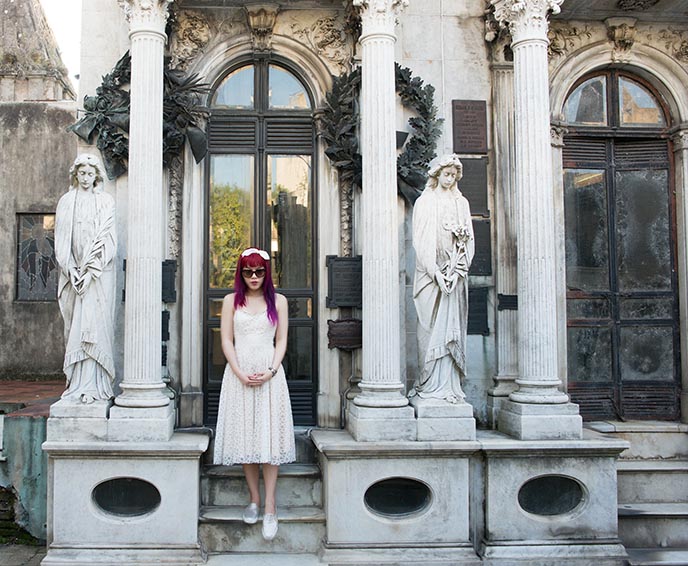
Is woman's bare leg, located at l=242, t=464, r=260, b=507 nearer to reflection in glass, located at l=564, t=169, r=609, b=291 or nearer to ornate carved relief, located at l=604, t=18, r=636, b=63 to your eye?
reflection in glass, located at l=564, t=169, r=609, b=291

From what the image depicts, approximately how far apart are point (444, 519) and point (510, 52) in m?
5.02

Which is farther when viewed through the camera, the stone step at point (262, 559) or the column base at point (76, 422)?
the column base at point (76, 422)

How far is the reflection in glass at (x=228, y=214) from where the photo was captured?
25.5 feet

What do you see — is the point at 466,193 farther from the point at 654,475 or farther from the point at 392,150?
the point at 654,475

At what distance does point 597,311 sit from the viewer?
816 cm

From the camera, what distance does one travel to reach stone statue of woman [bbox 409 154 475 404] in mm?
6574

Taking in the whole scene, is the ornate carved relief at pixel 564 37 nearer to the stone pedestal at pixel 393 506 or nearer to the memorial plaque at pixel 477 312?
the memorial plaque at pixel 477 312

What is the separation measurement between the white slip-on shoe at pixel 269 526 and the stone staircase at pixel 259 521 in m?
0.21

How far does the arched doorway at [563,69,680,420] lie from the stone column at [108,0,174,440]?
4.69m

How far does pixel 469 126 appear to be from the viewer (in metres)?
7.62

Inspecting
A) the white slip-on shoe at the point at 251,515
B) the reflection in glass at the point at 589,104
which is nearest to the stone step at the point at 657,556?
the white slip-on shoe at the point at 251,515

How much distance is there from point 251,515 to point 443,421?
197 centimetres

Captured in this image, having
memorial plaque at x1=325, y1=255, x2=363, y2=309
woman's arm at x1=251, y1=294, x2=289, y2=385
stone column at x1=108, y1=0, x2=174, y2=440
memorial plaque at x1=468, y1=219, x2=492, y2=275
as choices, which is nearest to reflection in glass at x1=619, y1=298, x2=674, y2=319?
memorial plaque at x1=468, y1=219, x2=492, y2=275

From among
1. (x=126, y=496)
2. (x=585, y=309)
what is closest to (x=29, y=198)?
(x=126, y=496)
